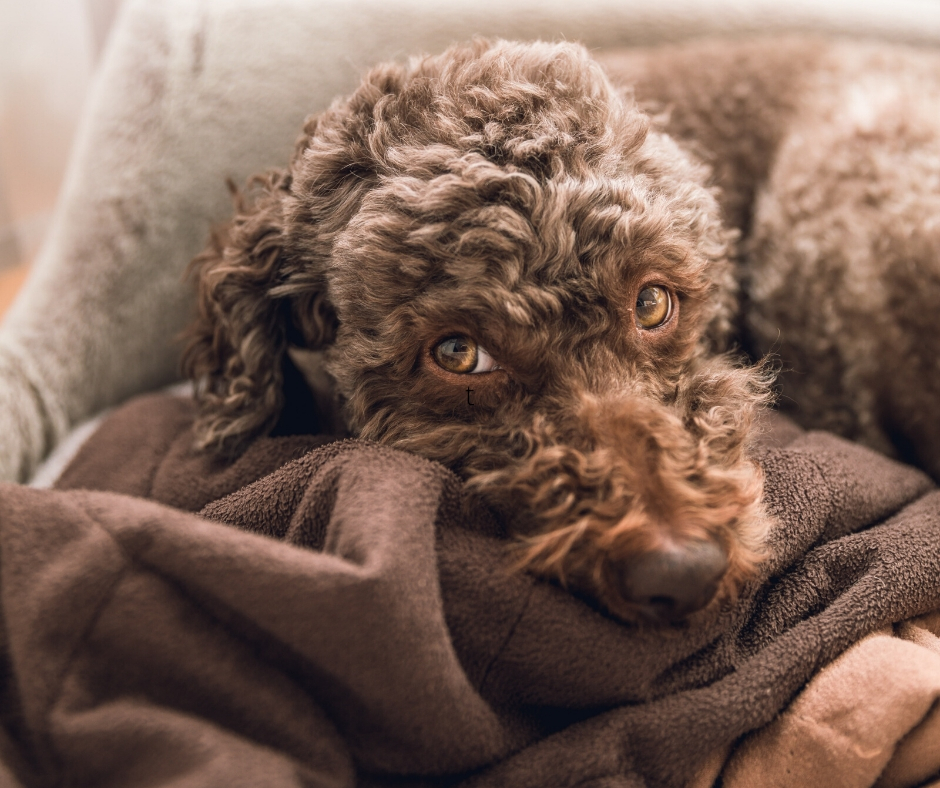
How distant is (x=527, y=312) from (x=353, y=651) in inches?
20.8

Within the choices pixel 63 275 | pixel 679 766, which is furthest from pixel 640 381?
pixel 63 275

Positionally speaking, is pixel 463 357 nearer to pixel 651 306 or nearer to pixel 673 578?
pixel 651 306

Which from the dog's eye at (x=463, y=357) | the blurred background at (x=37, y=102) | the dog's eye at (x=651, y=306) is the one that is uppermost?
the dog's eye at (x=651, y=306)

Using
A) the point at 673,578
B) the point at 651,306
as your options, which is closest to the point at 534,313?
the point at 651,306

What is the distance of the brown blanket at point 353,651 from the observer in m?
0.96

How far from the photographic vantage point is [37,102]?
10.8 ft

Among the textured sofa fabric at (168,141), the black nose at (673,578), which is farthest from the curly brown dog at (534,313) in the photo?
the textured sofa fabric at (168,141)

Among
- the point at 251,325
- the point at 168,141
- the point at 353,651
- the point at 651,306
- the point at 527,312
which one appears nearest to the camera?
the point at 353,651

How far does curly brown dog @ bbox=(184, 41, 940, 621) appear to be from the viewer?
1.10m

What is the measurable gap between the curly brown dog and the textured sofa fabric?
1.60 feet

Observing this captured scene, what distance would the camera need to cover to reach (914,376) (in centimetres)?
167

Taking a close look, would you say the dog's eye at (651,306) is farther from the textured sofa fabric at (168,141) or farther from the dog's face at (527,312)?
the textured sofa fabric at (168,141)

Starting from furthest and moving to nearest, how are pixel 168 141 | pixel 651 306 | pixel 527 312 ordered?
pixel 168 141, pixel 651 306, pixel 527 312

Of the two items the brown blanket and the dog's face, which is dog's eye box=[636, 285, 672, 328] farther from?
the brown blanket
